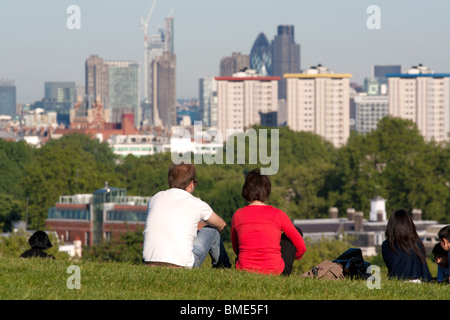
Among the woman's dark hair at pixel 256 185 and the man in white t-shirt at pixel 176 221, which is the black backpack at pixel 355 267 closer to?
the woman's dark hair at pixel 256 185

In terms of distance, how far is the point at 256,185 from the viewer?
38.4ft

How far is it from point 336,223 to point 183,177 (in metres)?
55.8

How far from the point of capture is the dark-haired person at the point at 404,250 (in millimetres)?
12211

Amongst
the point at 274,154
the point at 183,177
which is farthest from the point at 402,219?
the point at 274,154

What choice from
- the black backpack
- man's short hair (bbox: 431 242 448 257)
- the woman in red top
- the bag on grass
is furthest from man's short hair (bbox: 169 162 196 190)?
man's short hair (bbox: 431 242 448 257)

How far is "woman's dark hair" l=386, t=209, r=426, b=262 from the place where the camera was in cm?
1218

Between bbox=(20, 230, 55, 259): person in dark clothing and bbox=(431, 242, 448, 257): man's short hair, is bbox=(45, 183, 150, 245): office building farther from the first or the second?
bbox=(431, 242, 448, 257): man's short hair

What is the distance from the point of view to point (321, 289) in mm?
10891

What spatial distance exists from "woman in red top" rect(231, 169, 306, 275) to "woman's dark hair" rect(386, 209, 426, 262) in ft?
3.54

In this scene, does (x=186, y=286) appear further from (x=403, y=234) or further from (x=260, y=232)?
(x=403, y=234)

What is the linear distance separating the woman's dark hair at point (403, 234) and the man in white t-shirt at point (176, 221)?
1976mm

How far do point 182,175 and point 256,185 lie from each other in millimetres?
841

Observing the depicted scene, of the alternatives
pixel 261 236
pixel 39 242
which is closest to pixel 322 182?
pixel 39 242
